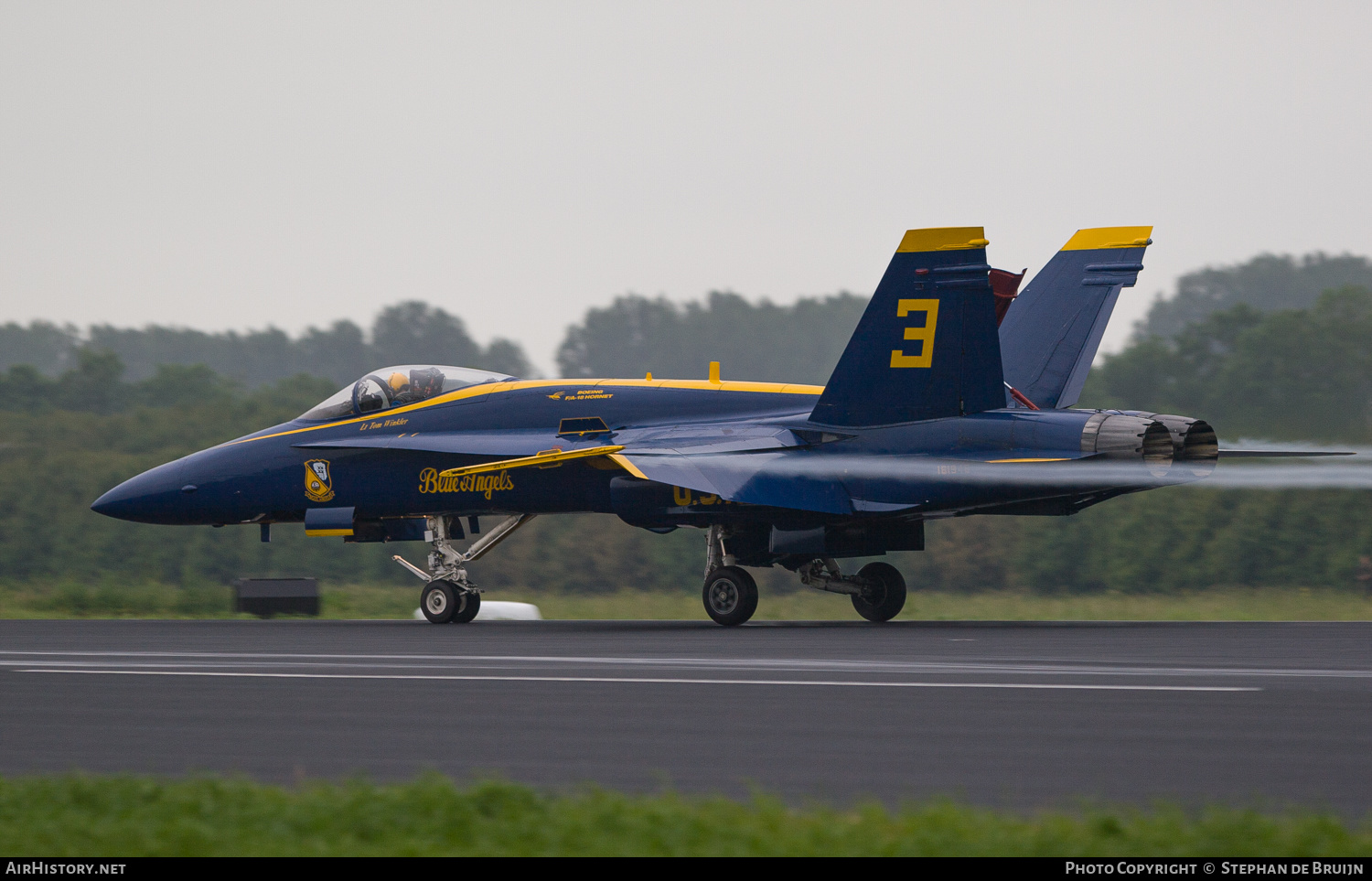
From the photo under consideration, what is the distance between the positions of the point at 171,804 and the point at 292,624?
14.5 meters

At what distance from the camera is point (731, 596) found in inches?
724

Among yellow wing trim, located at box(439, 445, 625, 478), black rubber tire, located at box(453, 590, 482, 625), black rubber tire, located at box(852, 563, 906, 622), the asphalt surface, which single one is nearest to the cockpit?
yellow wing trim, located at box(439, 445, 625, 478)

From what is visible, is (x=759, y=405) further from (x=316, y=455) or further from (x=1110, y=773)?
(x=1110, y=773)

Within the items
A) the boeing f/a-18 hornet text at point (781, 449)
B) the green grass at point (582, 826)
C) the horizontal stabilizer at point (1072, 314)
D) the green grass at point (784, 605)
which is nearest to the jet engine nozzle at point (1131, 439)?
the boeing f/a-18 hornet text at point (781, 449)

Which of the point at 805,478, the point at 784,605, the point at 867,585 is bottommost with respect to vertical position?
the point at 784,605

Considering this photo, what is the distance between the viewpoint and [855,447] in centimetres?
1738

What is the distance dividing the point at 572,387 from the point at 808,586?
3853 mm

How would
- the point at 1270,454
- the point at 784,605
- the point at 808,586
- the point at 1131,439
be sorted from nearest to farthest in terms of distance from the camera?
the point at 1131,439, the point at 1270,454, the point at 808,586, the point at 784,605

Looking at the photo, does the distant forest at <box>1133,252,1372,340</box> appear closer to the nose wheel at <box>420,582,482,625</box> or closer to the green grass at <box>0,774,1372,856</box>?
the nose wheel at <box>420,582,482,625</box>

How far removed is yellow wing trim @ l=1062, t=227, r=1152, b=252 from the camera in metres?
19.3

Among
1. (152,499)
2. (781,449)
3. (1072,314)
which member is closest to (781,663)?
(781,449)

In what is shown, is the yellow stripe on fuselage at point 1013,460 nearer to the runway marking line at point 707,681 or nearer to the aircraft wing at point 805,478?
the aircraft wing at point 805,478

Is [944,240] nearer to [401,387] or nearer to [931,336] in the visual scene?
[931,336]
